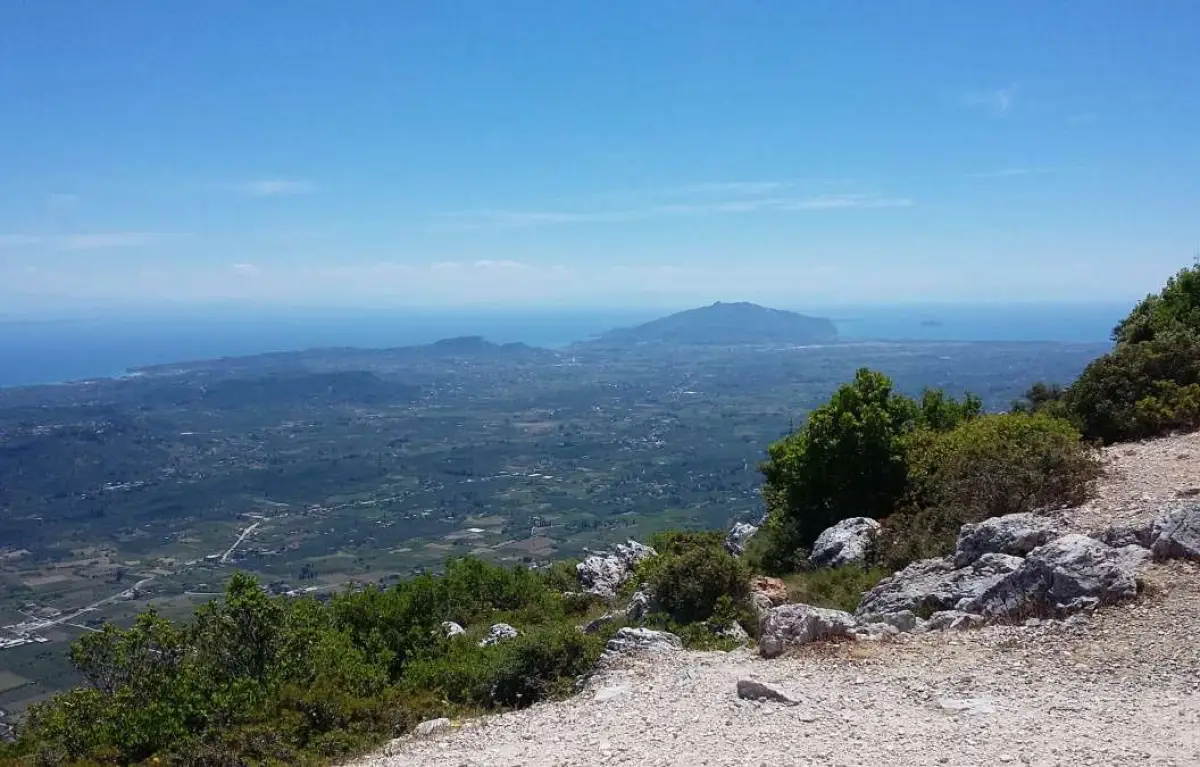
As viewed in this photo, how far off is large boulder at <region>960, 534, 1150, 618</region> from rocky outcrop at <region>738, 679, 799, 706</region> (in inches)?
151

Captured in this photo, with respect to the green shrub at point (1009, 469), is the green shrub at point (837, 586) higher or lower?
lower

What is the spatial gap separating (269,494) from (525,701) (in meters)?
97.1

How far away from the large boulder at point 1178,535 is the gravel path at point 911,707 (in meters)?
0.33

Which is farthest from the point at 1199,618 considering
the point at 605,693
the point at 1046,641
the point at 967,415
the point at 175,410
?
the point at 175,410

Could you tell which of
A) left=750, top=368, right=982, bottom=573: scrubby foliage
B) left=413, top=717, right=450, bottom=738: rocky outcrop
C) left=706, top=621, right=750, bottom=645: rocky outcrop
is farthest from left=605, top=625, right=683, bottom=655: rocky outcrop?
left=750, top=368, right=982, bottom=573: scrubby foliage

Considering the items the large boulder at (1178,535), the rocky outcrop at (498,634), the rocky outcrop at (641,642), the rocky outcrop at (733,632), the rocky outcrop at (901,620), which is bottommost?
the rocky outcrop at (498,634)

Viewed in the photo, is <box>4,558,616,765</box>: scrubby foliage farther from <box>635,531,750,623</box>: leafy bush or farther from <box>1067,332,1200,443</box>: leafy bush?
<box>1067,332,1200,443</box>: leafy bush

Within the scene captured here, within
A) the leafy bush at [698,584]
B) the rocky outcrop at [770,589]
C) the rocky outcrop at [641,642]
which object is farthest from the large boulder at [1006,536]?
the rocky outcrop at [641,642]

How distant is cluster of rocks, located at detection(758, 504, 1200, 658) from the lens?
10.7 metres

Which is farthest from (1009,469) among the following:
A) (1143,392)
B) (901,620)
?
(1143,392)

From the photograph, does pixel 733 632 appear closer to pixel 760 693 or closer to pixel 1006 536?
pixel 760 693

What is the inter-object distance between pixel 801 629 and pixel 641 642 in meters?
2.47

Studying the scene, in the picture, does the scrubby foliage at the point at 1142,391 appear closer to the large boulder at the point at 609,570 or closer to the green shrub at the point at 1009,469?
the green shrub at the point at 1009,469

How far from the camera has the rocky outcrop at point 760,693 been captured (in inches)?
363
